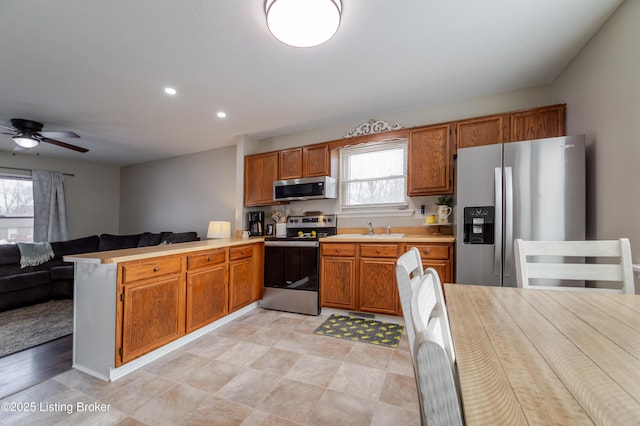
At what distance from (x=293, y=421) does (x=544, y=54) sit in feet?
10.8

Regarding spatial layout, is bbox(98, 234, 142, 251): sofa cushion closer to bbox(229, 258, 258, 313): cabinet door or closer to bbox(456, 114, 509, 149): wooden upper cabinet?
bbox(229, 258, 258, 313): cabinet door

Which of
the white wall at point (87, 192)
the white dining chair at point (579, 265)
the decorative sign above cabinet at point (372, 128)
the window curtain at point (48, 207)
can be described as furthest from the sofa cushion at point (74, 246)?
the white dining chair at point (579, 265)

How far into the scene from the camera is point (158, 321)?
2.11m

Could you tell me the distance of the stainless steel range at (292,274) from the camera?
3.04 meters

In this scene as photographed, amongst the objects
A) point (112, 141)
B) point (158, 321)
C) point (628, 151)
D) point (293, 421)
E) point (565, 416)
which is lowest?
point (293, 421)

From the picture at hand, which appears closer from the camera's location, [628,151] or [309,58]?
[628,151]

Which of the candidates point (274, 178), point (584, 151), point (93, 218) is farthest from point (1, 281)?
point (584, 151)

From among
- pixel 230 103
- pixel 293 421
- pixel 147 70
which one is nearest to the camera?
pixel 293 421

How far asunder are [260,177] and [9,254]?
12.0 ft

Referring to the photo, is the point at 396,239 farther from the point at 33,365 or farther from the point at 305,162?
the point at 33,365

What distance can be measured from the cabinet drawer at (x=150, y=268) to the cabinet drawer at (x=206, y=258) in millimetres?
119

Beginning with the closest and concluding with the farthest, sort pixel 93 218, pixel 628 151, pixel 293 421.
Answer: pixel 293 421 → pixel 628 151 → pixel 93 218

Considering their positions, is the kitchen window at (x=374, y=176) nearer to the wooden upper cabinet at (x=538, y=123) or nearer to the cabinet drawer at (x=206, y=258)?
the wooden upper cabinet at (x=538, y=123)

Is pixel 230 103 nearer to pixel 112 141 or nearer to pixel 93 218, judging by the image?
pixel 112 141
